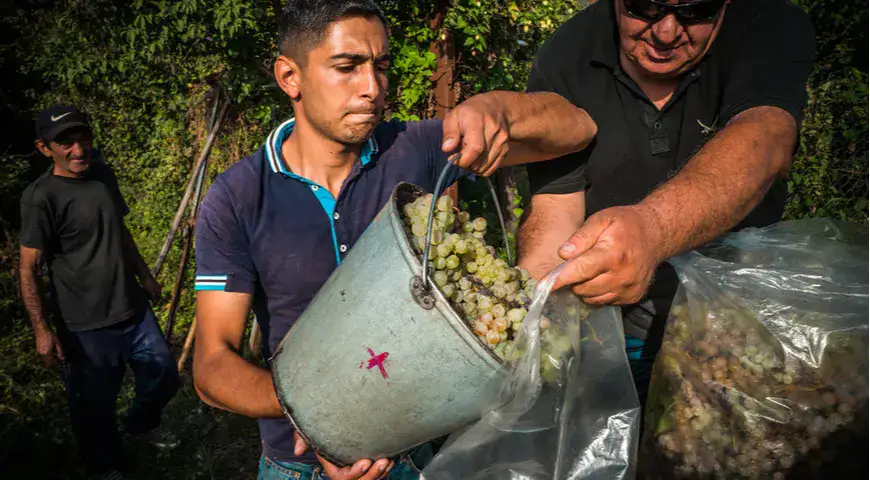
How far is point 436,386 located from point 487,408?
0.48 feet

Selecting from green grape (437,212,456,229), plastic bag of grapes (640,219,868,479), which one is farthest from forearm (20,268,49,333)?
plastic bag of grapes (640,219,868,479)

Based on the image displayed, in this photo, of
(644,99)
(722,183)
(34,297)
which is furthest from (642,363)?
(34,297)

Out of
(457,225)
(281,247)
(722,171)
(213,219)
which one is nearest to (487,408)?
(457,225)

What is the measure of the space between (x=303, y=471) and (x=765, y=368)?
4.56 ft

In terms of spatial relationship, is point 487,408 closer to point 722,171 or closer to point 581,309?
point 581,309

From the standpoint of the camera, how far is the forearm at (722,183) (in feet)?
4.29

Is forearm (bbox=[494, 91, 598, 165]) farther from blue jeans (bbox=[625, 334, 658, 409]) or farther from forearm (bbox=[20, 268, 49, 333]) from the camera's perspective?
forearm (bbox=[20, 268, 49, 333])

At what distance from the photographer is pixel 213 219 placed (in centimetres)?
193

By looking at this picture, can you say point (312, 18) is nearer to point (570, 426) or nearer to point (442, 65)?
point (570, 426)

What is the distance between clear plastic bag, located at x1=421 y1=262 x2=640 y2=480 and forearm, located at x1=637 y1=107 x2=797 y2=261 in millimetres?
251

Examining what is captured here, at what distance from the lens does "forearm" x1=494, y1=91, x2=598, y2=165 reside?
166 cm

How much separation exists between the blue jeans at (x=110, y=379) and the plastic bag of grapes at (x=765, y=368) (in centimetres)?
358

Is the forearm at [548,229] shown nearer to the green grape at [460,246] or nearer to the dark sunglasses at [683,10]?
the dark sunglasses at [683,10]

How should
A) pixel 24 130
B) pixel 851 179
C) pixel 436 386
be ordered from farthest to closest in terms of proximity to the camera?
pixel 24 130
pixel 851 179
pixel 436 386
